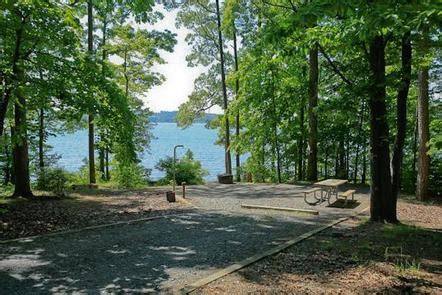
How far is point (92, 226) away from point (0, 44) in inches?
189

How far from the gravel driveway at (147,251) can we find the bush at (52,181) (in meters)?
5.54

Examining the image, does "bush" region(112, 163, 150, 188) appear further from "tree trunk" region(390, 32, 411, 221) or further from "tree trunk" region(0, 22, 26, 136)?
"tree trunk" region(390, 32, 411, 221)

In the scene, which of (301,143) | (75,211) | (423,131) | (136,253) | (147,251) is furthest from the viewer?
(301,143)

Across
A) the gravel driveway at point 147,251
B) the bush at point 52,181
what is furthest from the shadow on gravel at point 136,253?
the bush at point 52,181

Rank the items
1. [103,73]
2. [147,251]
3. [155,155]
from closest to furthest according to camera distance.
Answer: [147,251]
[103,73]
[155,155]

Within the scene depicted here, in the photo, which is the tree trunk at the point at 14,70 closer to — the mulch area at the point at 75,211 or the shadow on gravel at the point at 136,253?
the mulch area at the point at 75,211

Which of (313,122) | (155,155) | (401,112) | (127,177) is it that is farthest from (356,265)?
(155,155)

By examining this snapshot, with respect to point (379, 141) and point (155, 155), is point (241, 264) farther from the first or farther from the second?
point (155, 155)

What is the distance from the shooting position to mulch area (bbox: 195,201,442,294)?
4867 mm

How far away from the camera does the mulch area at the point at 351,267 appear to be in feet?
16.0

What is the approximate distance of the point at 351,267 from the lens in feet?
18.7

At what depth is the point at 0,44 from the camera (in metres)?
9.53

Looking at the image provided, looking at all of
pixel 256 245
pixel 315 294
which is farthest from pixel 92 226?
pixel 315 294

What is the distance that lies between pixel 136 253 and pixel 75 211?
459 cm
